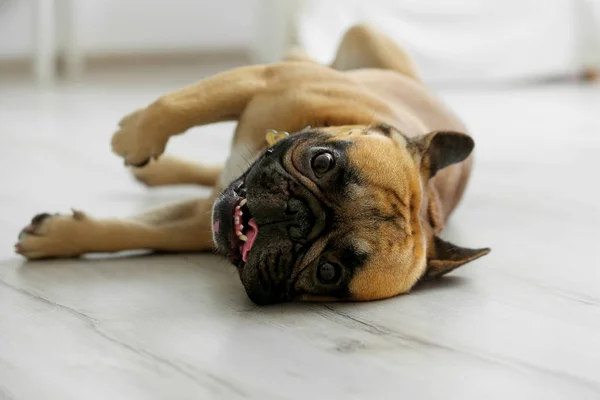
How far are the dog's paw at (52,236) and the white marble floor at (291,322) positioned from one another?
50 mm

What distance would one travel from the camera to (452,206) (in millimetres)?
3371

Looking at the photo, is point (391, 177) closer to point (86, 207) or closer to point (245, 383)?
point (245, 383)

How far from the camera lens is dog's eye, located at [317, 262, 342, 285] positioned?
2385 millimetres

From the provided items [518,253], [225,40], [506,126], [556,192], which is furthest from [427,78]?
[518,253]

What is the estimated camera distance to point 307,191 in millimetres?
2414

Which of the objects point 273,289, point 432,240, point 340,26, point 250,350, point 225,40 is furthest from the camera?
point 225,40

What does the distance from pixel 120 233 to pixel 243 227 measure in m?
0.63

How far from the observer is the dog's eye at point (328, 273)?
238 centimetres

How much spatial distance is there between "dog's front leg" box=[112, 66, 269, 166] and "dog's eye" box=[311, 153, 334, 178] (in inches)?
26.4

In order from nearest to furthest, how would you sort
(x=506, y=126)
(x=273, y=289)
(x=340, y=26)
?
(x=273, y=289), (x=506, y=126), (x=340, y=26)

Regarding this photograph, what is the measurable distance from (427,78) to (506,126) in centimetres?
167

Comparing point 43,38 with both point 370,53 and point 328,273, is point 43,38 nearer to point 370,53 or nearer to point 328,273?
point 370,53

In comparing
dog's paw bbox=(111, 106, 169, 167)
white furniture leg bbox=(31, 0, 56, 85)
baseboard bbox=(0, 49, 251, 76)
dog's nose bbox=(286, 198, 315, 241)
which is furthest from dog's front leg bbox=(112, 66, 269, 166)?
baseboard bbox=(0, 49, 251, 76)

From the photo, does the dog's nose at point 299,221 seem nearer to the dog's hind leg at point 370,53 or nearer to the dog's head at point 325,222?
the dog's head at point 325,222
